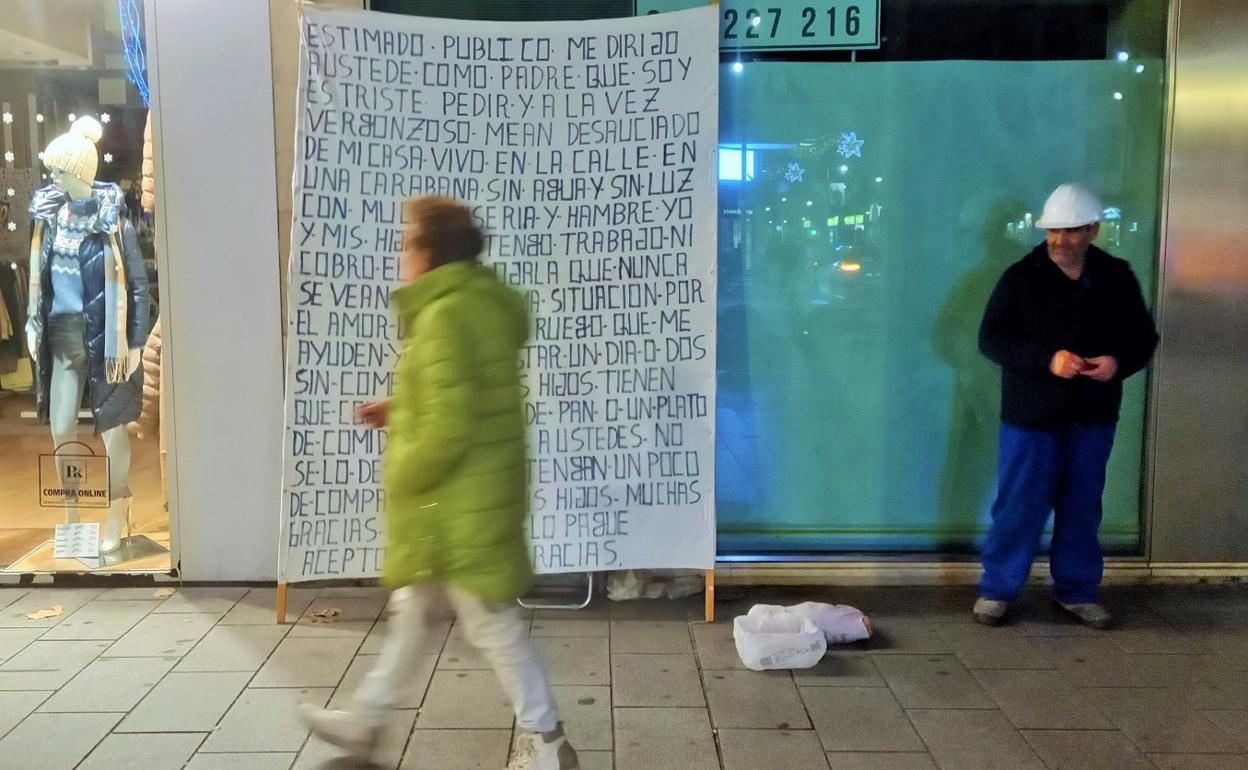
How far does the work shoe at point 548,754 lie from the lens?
323cm

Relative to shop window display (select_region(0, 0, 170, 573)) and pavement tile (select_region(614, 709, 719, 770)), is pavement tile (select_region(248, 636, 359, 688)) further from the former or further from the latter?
shop window display (select_region(0, 0, 170, 573))

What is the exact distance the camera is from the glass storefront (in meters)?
5.11

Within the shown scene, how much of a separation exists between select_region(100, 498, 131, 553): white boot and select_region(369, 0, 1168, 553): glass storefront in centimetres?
287

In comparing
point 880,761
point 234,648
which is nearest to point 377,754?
point 234,648

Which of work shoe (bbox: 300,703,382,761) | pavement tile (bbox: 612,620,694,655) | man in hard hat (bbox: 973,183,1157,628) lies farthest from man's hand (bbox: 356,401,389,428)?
man in hard hat (bbox: 973,183,1157,628)

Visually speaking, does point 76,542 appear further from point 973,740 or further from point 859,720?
point 973,740

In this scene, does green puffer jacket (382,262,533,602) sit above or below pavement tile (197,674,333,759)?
above

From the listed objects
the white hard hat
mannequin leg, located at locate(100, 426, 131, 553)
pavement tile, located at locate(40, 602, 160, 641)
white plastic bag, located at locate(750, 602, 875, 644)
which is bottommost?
pavement tile, located at locate(40, 602, 160, 641)

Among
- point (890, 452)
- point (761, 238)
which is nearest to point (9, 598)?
point (761, 238)

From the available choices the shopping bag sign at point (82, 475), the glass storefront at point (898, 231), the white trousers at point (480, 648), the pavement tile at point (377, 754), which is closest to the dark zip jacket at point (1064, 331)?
the glass storefront at point (898, 231)

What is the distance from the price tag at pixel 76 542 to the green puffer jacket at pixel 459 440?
9.60 ft

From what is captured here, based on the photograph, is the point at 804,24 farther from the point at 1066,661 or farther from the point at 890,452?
the point at 1066,661

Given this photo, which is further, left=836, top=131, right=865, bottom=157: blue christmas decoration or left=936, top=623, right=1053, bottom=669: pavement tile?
left=836, top=131, right=865, bottom=157: blue christmas decoration

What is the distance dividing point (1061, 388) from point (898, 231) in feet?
3.75
